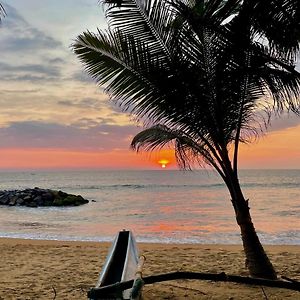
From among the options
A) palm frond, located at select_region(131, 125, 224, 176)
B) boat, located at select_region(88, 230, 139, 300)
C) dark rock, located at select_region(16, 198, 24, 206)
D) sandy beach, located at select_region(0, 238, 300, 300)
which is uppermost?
palm frond, located at select_region(131, 125, 224, 176)

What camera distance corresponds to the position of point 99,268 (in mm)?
9031

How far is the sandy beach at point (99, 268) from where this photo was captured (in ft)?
22.2

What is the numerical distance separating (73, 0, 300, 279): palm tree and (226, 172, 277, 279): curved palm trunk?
15 millimetres

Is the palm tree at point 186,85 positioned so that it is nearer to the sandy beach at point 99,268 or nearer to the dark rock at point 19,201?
the sandy beach at point 99,268

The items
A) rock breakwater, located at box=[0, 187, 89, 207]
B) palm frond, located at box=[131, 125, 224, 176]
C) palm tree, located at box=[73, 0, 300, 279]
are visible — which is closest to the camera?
palm tree, located at box=[73, 0, 300, 279]

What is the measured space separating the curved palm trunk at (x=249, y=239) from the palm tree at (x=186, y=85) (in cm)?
2

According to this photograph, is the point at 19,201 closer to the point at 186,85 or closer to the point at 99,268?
the point at 99,268

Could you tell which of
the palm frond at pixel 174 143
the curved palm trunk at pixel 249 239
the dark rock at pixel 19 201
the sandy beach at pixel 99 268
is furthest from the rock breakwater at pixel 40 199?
the curved palm trunk at pixel 249 239

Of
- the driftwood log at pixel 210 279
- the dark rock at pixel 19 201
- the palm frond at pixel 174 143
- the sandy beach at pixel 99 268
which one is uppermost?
the palm frond at pixel 174 143

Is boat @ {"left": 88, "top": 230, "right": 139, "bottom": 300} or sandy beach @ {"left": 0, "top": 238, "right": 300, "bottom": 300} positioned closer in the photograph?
boat @ {"left": 88, "top": 230, "right": 139, "bottom": 300}

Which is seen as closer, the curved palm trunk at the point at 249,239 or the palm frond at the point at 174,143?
the curved palm trunk at the point at 249,239

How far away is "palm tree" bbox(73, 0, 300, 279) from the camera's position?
639 cm

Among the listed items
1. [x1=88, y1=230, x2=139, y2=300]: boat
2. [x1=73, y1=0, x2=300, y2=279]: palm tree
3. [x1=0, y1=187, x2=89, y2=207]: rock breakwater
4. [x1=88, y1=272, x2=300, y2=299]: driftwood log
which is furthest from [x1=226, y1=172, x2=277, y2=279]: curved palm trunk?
[x1=0, y1=187, x2=89, y2=207]: rock breakwater

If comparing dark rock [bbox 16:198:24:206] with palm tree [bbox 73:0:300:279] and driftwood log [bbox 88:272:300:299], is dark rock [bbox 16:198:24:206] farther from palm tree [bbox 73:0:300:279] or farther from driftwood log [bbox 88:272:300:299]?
driftwood log [bbox 88:272:300:299]
